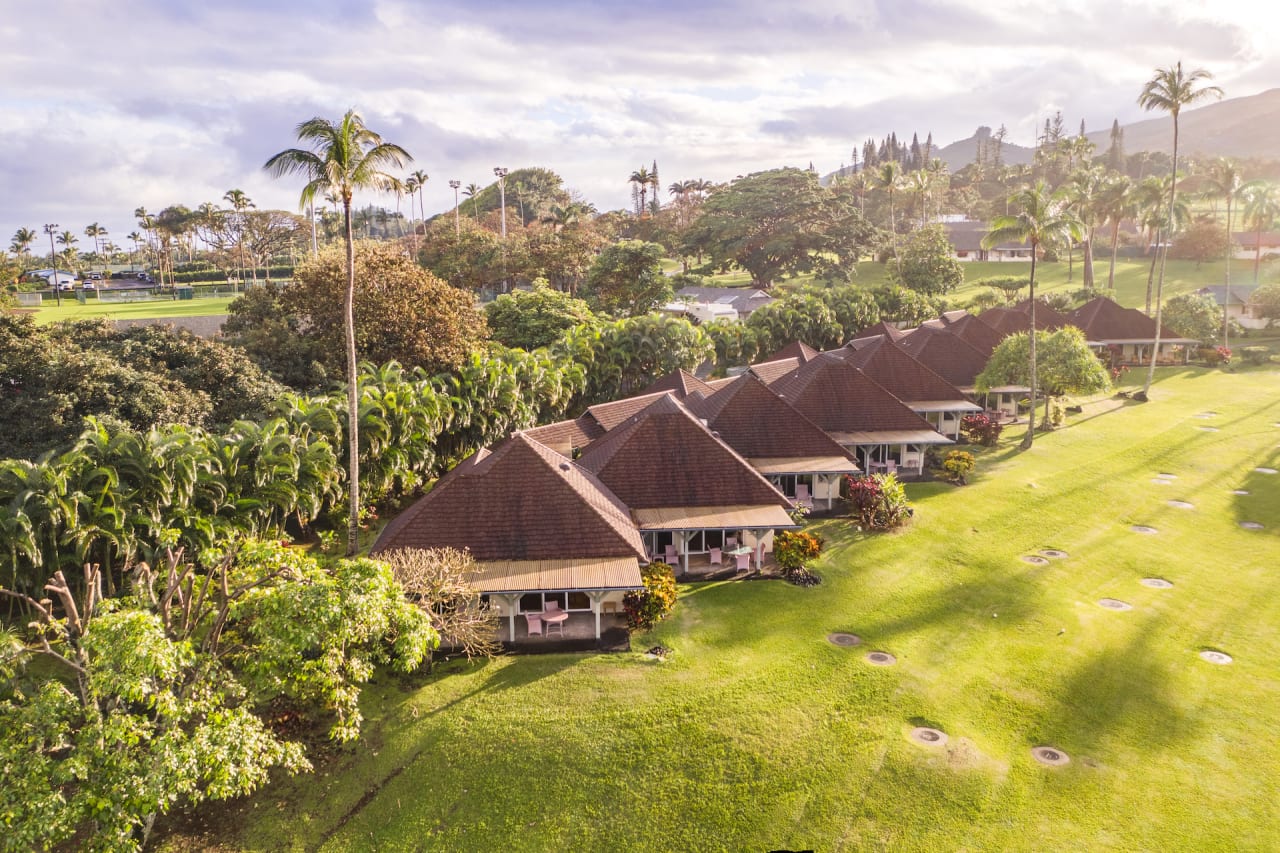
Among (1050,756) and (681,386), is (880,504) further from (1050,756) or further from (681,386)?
(1050,756)

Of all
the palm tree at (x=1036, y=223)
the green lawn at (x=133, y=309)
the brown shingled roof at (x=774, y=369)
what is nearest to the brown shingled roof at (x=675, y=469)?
the brown shingled roof at (x=774, y=369)

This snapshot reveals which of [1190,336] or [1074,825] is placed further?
[1190,336]

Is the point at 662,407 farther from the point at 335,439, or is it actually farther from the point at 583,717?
the point at 583,717

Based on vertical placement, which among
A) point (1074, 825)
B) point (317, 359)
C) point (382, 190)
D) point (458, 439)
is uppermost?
point (382, 190)

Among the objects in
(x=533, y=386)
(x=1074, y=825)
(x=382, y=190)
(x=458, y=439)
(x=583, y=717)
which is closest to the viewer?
(x=1074, y=825)

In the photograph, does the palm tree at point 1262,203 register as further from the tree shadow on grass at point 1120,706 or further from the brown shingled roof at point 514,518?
the brown shingled roof at point 514,518

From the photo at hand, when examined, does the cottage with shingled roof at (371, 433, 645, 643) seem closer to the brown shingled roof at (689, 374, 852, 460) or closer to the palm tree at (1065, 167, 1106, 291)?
the brown shingled roof at (689, 374, 852, 460)

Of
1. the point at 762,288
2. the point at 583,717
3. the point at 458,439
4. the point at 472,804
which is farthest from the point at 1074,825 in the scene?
the point at 762,288

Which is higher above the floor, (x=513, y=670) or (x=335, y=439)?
(x=335, y=439)

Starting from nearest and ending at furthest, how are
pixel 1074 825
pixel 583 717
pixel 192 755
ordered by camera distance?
pixel 192 755 < pixel 1074 825 < pixel 583 717
